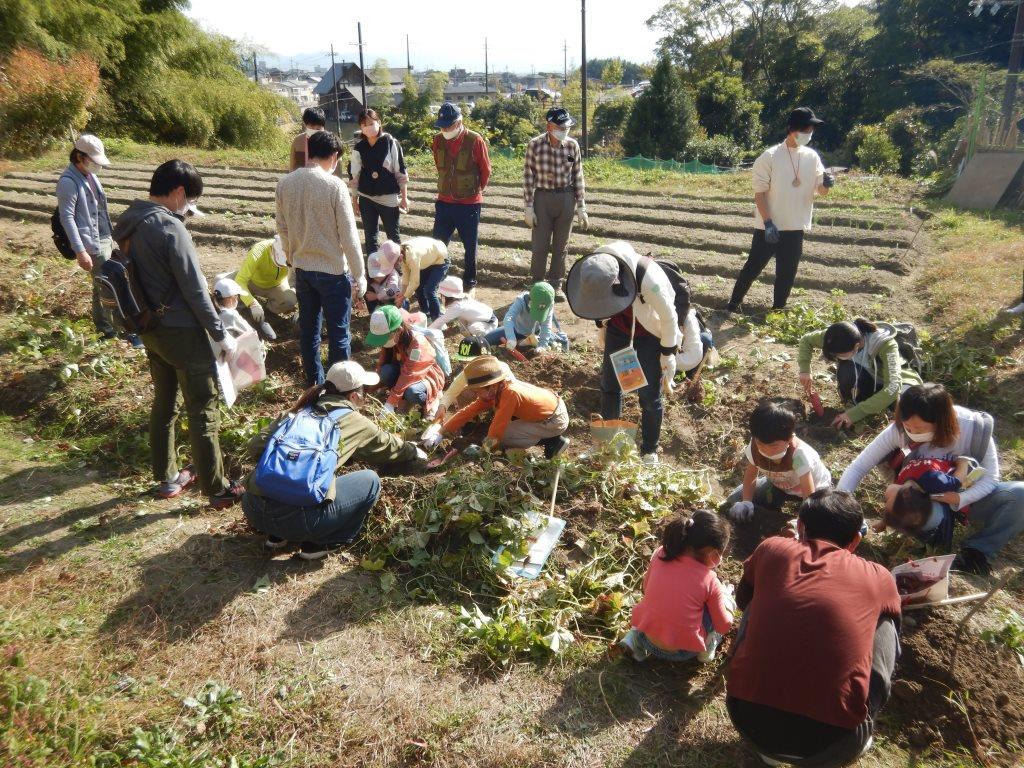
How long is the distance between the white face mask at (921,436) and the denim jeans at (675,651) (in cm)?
150

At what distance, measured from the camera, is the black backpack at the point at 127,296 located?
322cm

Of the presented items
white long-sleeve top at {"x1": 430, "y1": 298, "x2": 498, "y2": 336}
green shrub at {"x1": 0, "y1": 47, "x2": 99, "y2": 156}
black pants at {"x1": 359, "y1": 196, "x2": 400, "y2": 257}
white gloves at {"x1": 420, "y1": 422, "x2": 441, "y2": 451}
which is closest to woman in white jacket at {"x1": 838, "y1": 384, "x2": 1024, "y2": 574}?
white gloves at {"x1": 420, "y1": 422, "x2": 441, "y2": 451}

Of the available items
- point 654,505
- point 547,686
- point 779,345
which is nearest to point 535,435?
point 654,505

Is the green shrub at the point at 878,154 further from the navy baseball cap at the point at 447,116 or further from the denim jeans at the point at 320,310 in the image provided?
the denim jeans at the point at 320,310

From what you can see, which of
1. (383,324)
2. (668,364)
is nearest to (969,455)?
(668,364)

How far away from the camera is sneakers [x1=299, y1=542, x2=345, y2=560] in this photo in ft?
11.3

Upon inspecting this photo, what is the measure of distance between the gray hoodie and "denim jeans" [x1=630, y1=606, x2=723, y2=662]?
2550 millimetres

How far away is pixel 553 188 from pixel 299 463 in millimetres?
4210

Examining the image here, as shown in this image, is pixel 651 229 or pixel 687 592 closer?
pixel 687 592

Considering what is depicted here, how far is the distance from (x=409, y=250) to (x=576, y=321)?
1923 mm

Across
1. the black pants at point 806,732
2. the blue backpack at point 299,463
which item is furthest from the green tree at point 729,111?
the black pants at point 806,732

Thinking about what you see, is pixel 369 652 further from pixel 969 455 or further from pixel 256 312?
pixel 256 312

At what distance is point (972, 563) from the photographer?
3.44 metres

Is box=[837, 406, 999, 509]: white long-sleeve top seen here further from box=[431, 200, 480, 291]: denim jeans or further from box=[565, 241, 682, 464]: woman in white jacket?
box=[431, 200, 480, 291]: denim jeans
